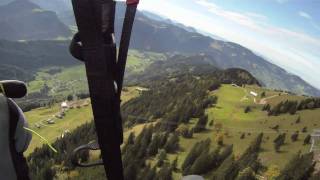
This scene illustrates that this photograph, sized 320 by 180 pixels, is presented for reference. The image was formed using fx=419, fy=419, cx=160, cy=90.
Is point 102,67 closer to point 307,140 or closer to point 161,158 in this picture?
point 307,140

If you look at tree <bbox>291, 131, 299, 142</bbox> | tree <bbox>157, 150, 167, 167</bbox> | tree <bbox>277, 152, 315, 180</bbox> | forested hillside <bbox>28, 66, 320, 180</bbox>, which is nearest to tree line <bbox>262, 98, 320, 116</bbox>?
forested hillside <bbox>28, 66, 320, 180</bbox>

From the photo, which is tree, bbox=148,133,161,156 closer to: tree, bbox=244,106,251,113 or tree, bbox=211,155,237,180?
tree, bbox=211,155,237,180

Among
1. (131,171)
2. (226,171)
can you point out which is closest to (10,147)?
(226,171)

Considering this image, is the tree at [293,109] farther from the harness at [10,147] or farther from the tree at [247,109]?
the harness at [10,147]

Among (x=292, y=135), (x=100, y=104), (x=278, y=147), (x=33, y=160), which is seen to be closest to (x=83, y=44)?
(x=100, y=104)

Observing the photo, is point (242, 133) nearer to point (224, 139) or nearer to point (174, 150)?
point (224, 139)

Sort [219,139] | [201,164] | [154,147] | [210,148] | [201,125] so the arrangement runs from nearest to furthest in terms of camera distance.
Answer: [201,164]
[210,148]
[219,139]
[154,147]
[201,125]

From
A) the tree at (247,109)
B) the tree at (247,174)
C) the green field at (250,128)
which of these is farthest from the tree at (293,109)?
the tree at (247,174)
